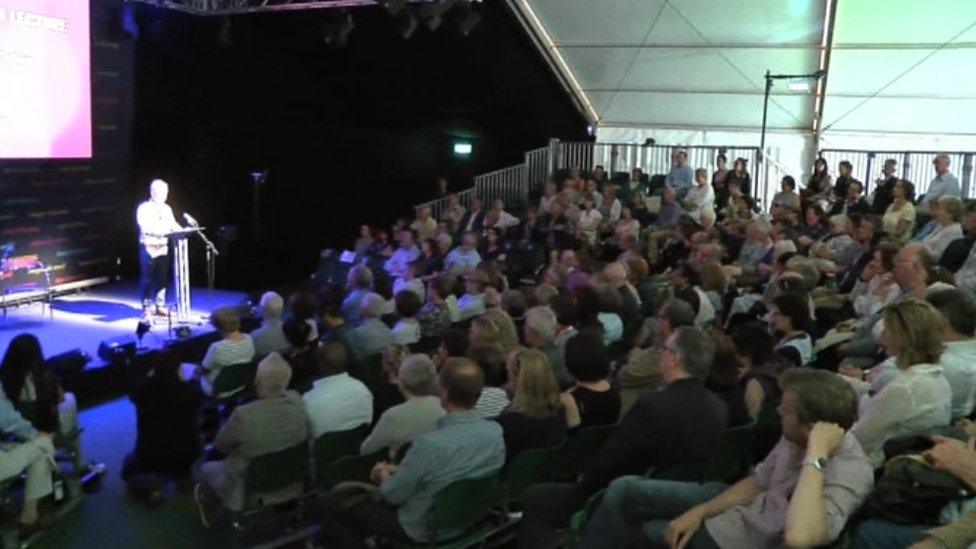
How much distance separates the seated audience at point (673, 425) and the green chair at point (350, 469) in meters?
0.96

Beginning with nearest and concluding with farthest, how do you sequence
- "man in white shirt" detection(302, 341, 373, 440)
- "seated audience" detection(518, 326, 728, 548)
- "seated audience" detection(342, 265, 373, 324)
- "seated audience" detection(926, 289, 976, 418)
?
"seated audience" detection(518, 326, 728, 548) < "seated audience" detection(926, 289, 976, 418) < "man in white shirt" detection(302, 341, 373, 440) < "seated audience" detection(342, 265, 373, 324)

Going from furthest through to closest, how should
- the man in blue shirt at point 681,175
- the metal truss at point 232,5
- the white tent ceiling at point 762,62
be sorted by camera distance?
the white tent ceiling at point 762,62 < the man in blue shirt at point 681,175 < the metal truss at point 232,5

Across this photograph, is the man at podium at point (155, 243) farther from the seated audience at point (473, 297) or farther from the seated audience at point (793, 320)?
the seated audience at point (793, 320)

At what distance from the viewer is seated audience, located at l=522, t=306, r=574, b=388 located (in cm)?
483

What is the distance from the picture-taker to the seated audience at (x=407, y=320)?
5.83 meters

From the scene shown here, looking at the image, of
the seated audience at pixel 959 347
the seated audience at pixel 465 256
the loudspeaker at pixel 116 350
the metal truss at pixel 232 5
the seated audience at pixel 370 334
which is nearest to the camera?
the seated audience at pixel 959 347

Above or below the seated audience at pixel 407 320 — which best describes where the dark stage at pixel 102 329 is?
below

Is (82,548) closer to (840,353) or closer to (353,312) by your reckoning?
(353,312)

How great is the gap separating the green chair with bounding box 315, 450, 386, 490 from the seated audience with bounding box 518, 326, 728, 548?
957 millimetres

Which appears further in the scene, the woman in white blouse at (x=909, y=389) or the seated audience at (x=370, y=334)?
the seated audience at (x=370, y=334)

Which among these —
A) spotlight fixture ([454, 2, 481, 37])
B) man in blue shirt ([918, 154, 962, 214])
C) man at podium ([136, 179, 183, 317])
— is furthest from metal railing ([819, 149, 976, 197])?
man at podium ([136, 179, 183, 317])

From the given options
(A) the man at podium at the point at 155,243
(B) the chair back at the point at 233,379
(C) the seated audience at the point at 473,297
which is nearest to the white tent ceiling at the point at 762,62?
(C) the seated audience at the point at 473,297

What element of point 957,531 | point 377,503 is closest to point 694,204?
point 377,503

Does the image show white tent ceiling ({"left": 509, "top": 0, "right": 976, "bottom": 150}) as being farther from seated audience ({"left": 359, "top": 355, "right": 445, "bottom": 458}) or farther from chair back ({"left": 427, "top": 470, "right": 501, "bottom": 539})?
chair back ({"left": 427, "top": 470, "right": 501, "bottom": 539})
